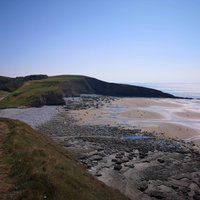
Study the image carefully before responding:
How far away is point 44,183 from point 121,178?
1670cm

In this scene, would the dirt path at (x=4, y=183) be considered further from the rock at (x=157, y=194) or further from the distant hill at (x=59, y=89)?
the distant hill at (x=59, y=89)

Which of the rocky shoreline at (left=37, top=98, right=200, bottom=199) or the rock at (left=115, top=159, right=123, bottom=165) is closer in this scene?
the rocky shoreline at (left=37, top=98, right=200, bottom=199)

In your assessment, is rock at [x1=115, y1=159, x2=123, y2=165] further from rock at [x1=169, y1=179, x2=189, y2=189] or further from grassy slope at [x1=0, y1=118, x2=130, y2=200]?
grassy slope at [x1=0, y1=118, x2=130, y2=200]

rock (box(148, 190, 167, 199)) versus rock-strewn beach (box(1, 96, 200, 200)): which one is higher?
rock-strewn beach (box(1, 96, 200, 200))

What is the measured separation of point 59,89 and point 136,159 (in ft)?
317

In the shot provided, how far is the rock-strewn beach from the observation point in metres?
31.6

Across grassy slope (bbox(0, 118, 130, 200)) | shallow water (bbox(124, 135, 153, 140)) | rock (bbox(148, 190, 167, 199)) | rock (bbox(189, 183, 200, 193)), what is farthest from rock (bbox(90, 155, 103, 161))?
grassy slope (bbox(0, 118, 130, 200))

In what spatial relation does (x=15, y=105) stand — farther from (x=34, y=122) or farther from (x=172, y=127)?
(x=172, y=127)

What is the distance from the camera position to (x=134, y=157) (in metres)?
42.3

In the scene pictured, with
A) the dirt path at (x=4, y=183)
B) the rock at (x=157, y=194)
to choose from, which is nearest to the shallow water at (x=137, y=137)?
the rock at (x=157, y=194)

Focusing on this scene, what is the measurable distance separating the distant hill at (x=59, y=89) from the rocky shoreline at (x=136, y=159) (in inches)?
2026

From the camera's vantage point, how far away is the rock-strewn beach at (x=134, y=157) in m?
31.6

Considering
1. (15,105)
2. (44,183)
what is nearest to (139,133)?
(44,183)

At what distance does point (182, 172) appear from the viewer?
37.0 metres
